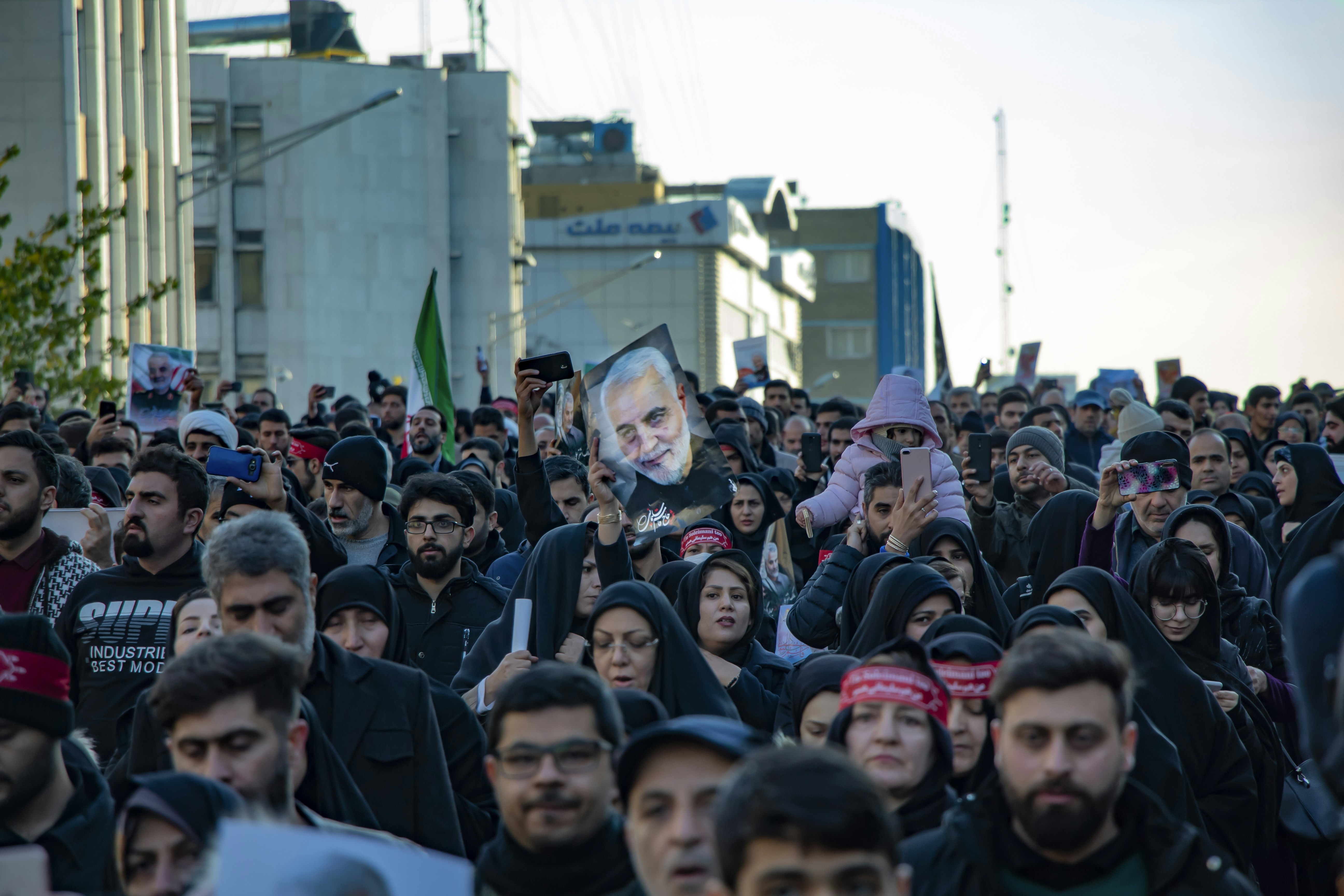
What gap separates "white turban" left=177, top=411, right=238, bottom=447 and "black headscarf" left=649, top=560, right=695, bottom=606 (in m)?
2.74

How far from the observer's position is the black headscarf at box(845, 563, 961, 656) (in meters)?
5.31

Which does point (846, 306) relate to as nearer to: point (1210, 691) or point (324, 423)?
point (324, 423)

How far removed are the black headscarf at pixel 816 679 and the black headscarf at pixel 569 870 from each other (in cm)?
126

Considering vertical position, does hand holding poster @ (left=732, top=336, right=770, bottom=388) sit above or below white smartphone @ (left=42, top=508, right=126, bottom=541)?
above

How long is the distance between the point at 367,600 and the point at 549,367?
7.48ft

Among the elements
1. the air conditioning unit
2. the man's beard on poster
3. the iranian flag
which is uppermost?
the air conditioning unit

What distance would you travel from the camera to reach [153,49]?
31172 mm

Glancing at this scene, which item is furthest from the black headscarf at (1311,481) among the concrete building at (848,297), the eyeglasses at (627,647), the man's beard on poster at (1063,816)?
the concrete building at (848,297)

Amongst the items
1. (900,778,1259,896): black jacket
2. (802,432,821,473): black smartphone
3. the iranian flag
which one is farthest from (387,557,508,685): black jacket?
the iranian flag

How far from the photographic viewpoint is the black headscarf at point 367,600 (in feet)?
17.5

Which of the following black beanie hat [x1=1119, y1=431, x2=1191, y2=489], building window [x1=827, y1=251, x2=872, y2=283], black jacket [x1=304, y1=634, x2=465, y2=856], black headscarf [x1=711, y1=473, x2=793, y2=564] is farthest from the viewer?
building window [x1=827, y1=251, x2=872, y2=283]

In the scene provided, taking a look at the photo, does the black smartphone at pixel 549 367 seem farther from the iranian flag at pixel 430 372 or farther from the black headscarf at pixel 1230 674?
the iranian flag at pixel 430 372

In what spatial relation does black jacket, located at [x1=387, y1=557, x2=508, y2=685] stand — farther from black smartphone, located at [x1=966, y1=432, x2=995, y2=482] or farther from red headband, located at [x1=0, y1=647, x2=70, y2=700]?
black smartphone, located at [x1=966, y1=432, x2=995, y2=482]

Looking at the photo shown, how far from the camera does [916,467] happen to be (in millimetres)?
6430
